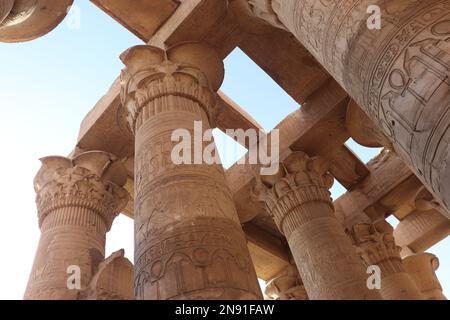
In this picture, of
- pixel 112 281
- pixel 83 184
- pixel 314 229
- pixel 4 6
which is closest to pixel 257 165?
pixel 314 229

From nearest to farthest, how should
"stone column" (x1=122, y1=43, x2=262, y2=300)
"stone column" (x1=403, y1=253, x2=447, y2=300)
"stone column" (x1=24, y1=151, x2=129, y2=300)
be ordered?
1. "stone column" (x1=122, y1=43, x2=262, y2=300)
2. "stone column" (x1=24, y1=151, x2=129, y2=300)
3. "stone column" (x1=403, y1=253, x2=447, y2=300)

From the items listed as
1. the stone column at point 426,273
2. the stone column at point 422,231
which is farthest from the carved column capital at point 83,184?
the stone column at point 422,231

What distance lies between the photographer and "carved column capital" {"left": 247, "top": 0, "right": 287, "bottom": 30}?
4.55 m

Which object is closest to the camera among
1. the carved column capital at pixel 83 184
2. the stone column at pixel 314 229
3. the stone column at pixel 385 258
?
the stone column at pixel 314 229

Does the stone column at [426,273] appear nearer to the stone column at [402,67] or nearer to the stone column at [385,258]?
the stone column at [385,258]

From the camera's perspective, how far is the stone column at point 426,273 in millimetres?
10680

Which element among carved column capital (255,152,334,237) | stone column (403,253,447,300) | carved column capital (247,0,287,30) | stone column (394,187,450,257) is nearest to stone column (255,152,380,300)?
carved column capital (255,152,334,237)

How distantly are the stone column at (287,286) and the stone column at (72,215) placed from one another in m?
5.54

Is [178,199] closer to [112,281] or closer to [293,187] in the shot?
[112,281]

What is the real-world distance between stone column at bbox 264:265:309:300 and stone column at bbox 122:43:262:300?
685 centimetres

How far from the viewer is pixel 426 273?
10820mm

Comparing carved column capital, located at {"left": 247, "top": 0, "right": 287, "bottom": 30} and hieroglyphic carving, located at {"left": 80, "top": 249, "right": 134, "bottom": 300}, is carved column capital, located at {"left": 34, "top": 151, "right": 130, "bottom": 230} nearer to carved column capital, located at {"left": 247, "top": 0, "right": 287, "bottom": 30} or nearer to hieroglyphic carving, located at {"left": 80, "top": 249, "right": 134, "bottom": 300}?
hieroglyphic carving, located at {"left": 80, "top": 249, "right": 134, "bottom": 300}

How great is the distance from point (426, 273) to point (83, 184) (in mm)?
8493
